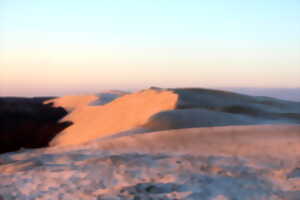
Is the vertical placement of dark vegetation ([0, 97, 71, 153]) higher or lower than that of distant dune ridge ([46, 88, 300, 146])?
lower

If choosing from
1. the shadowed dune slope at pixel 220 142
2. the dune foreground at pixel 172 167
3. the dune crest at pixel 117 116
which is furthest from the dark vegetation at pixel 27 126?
the shadowed dune slope at pixel 220 142

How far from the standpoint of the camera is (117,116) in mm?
7051

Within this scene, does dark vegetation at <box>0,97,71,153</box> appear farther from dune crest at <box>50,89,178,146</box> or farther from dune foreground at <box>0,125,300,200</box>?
dune foreground at <box>0,125,300,200</box>

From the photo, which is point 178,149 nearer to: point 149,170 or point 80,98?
point 149,170

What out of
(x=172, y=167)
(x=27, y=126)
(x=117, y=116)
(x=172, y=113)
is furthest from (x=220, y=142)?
(x=27, y=126)

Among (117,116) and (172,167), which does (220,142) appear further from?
(117,116)

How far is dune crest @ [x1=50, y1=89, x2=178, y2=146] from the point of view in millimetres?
6035

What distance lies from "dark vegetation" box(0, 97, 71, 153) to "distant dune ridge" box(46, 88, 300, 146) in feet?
1.07

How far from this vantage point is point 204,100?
7.20 metres

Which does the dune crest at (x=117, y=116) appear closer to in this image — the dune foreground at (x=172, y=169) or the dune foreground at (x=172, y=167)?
the dune foreground at (x=172, y=167)

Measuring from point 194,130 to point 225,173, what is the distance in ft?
5.22

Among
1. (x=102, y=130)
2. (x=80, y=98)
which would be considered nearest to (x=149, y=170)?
(x=102, y=130)

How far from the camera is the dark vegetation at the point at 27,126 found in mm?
6291

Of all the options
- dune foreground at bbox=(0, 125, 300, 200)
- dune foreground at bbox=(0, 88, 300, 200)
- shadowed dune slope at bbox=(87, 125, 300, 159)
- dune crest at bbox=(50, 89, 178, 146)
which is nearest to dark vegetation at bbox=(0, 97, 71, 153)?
dune crest at bbox=(50, 89, 178, 146)
